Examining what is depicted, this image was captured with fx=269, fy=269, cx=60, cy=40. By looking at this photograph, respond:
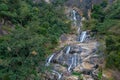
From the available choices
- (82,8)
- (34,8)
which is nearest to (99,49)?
(34,8)

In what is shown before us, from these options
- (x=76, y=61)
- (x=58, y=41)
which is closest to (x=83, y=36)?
(x=58, y=41)

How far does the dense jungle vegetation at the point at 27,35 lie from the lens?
19.6 metres

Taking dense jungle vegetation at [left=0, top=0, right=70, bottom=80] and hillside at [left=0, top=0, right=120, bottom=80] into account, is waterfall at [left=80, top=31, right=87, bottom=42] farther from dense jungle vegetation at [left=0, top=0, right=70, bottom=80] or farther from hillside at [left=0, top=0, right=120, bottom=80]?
dense jungle vegetation at [left=0, top=0, right=70, bottom=80]

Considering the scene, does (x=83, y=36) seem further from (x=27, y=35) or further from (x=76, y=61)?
(x=27, y=35)

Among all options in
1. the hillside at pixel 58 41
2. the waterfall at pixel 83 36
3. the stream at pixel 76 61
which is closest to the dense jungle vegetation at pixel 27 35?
the hillside at pixel 58 41

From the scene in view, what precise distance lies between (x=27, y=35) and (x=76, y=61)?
5.30 metres

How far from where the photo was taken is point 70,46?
1064 inches

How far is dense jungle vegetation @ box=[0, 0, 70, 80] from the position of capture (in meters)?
19.6

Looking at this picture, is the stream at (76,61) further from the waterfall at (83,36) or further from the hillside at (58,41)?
the waterfall at (83,36)

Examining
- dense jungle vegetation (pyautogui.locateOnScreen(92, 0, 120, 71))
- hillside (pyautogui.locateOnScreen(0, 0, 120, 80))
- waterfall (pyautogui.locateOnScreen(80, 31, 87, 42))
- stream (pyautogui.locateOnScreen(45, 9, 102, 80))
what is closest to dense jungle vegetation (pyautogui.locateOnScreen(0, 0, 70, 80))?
hillside (pyautogui.locateOnScreen(0, 0, 120, 80))

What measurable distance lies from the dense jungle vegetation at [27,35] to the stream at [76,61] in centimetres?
131

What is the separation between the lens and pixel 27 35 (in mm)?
21625

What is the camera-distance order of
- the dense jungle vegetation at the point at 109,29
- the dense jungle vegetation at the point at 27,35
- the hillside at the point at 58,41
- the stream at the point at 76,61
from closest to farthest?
the dense jungle vegetation at the point at 27,35
the hillside at the point at 58,41
the dense jungle vegetation at the point at 109,29
the stream at the point at 76,61

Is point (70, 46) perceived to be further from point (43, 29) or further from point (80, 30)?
point (80, 30)
